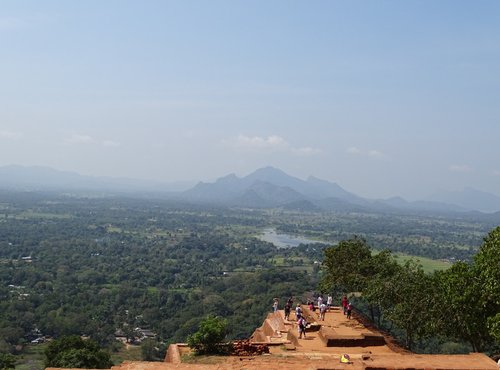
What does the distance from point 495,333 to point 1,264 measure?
91.8 meters

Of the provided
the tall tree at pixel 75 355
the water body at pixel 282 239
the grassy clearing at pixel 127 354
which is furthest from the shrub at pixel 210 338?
the water body at pixel 282 239

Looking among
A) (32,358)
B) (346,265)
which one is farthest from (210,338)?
(32,358)

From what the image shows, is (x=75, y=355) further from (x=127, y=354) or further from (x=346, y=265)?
(x=127, y=354)

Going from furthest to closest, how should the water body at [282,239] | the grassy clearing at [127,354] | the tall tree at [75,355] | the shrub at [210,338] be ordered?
the water body at [282,239]
the grassy clearing at [127,354]
the tall tree at [75,355]
the shrub at [210,338]

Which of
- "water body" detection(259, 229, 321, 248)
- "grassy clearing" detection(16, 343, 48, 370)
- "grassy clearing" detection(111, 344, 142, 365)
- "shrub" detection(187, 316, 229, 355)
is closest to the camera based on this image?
"shrub" detection(187, 316, 229, 355)

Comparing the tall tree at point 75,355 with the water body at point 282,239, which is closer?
the tall tree at point 75,355

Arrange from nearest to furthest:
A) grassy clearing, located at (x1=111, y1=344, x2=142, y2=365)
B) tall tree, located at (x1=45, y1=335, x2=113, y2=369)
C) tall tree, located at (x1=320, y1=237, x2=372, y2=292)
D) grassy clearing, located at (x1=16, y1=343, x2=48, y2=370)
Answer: tall tree, located at (x1=45, y1=335, x2=113, y2=369) → tall tree, located at (x1=320, y1=237, x2=372, y2=292) → grassy clearing, located at (x1=16, y1=343, x2=48, y2=370) → grassy clearing, located at (x1=111, y1=344, x2=142, y2=365)

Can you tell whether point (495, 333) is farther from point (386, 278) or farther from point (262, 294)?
point (262, 294)

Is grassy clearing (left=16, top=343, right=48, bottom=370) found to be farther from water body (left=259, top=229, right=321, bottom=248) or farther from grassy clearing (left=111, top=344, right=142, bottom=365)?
water body (left=259, top=229, right=321, bottom=248)

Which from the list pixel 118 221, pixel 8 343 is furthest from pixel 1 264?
pixel 118 221

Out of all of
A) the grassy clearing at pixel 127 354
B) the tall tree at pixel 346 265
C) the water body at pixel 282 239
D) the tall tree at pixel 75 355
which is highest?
the tall tree at pixel 346 265

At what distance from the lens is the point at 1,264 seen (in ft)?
291

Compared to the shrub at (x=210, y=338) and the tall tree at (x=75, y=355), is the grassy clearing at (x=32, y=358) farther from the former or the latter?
the shrub at (x=210, y=338)

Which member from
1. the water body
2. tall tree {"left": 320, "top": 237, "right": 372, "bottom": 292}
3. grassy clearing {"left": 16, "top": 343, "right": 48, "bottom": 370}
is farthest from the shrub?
the water body
